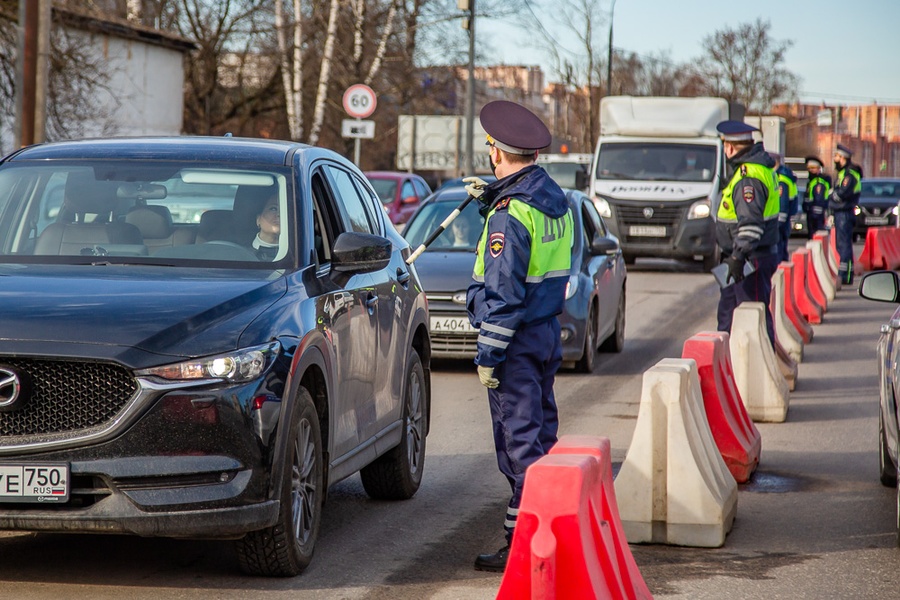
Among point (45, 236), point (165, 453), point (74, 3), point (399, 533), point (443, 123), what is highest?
point (74, 3)

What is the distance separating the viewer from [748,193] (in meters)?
11.7

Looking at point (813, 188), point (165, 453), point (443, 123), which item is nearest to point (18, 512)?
point (165, 453)

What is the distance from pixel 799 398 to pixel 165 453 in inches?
303

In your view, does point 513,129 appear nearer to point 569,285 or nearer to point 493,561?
point 493,561

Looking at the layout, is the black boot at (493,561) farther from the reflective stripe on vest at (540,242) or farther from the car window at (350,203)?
the car window at (350,203)

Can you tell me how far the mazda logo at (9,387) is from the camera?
4.97m

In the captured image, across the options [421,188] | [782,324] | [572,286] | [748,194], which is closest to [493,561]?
[748,194]

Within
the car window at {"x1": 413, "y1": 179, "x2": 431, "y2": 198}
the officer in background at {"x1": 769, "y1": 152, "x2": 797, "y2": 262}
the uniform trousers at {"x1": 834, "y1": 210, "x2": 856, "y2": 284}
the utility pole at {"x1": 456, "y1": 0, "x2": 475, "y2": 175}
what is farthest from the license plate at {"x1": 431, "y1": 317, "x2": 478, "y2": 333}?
the utility pole at {"x1": 456, "y1": 0, "x2": 475, "y2": 175}

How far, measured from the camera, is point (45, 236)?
622 cm

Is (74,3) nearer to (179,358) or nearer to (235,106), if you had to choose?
(235,106)

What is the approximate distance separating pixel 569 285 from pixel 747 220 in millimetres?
1646

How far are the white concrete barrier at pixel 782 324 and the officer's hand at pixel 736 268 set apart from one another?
4.30 ft

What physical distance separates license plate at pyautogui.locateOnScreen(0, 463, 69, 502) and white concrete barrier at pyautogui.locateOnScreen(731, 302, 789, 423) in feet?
20.5

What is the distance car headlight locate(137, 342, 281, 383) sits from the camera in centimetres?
500
